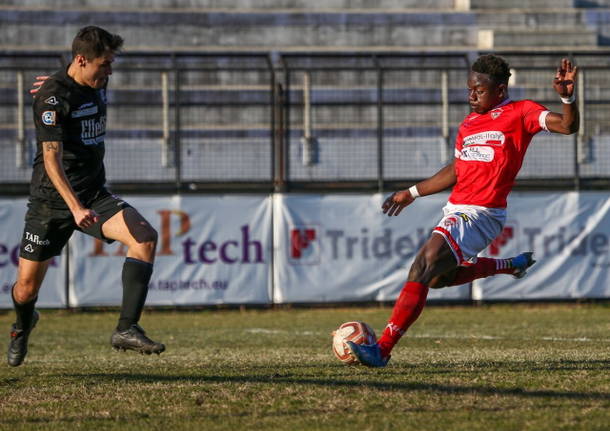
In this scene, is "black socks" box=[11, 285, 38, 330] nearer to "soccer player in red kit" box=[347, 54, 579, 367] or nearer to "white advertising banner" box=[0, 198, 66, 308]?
"soccer player in red kit" box=[347, 54, 579, 367]

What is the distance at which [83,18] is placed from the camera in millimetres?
25391

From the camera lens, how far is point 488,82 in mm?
8156

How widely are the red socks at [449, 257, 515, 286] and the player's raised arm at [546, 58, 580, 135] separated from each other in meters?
1.39

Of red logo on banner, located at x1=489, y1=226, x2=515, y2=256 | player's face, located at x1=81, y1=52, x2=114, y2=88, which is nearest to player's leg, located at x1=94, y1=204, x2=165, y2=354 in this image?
player's face, located at x1=81, y1=52, x2=114, y2=88

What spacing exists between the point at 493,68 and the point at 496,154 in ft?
2.20

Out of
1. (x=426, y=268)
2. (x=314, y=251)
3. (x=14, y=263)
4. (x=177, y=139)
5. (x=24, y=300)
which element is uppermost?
(x=177, y=139)

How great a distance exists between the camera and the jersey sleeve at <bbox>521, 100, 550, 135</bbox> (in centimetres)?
786

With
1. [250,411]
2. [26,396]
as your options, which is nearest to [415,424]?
[250,411]

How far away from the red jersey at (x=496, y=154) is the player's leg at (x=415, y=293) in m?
0.57

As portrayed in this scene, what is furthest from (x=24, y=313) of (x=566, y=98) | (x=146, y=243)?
(x=566, y=98)

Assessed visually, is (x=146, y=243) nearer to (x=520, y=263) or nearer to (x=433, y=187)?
(x=433, y=187)

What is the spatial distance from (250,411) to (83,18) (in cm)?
2071

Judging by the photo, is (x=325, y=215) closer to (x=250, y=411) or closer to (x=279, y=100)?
(x=279, y=100)

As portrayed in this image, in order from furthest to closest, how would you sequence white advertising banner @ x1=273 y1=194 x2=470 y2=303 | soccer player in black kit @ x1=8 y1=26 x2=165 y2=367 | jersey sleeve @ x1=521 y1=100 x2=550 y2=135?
white advertising banner @ x1=273 y1=194 x2=470 y2=303 → jersey sleeve @ x1=521 y1=100 x2=550 y2=135 → soccer player in black kit @ x1=8 y1=26 x2=165 y2=367
